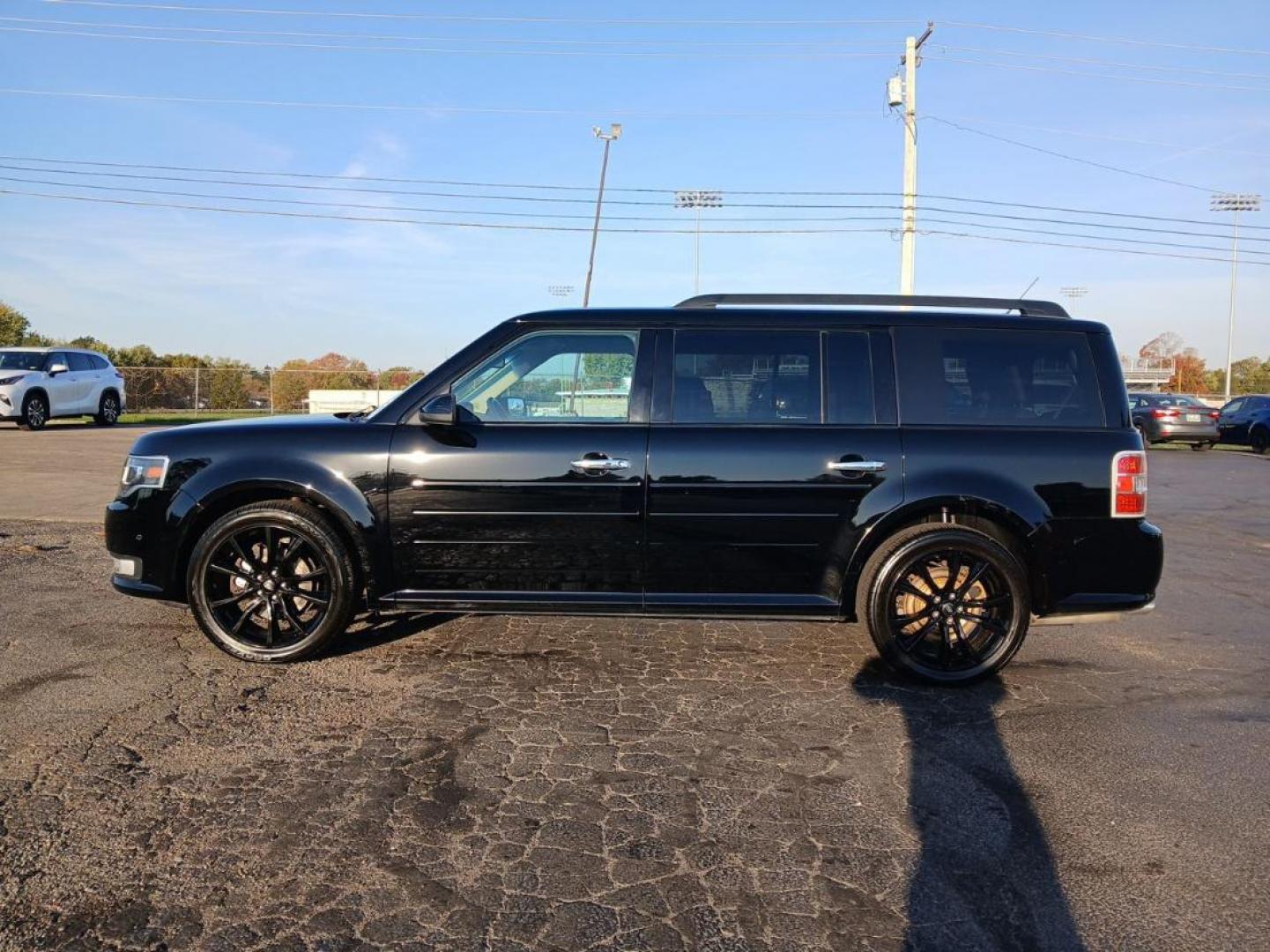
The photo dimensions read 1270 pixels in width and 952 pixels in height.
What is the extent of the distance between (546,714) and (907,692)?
1.82 metres

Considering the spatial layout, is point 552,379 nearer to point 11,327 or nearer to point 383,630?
point 383,630

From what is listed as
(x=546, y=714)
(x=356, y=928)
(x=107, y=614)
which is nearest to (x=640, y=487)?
(x=546, y=714)

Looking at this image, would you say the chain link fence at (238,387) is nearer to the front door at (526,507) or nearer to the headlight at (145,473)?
the headlight at (145,473)

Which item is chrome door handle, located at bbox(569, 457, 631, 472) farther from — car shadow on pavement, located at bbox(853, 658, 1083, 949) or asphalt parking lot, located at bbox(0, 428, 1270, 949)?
car shadow on pavement, located at bbox(853, 658, 1083, 949)

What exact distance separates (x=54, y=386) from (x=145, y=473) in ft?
60.3

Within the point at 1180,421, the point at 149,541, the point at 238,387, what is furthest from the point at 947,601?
the point at 238,387

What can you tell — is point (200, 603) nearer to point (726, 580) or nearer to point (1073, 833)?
point (726, 580)

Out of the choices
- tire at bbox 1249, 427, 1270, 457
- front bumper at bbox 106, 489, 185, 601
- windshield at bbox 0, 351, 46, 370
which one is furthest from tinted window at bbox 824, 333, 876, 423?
tire at bbox 1249, 427, 1270, 457

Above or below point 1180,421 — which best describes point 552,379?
above

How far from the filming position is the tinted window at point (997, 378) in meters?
4.71

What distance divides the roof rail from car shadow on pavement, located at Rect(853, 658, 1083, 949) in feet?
6.98

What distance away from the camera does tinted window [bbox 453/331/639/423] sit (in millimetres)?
4797

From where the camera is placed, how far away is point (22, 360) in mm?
19828

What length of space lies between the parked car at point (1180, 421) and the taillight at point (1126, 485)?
2144 cm
